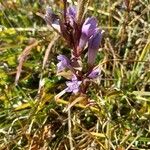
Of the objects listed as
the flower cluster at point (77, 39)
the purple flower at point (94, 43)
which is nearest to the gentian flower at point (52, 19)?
the flower cluster at point (77, 39)

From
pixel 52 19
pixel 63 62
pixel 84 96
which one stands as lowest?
pixel 84 96

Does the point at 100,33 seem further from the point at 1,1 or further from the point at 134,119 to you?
the point at 1,1

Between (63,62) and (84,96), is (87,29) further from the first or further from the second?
(84,96)

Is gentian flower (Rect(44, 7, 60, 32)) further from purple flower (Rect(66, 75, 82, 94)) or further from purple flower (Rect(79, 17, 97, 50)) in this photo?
purple flower (Rect(66, 75, 82, 94))

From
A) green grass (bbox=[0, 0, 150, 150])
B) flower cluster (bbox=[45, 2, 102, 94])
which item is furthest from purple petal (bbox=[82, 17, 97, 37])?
green grass (bbox=[0, 0, 150, 150])

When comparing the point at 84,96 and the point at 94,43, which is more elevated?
the point at 94,43

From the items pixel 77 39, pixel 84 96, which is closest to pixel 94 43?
pixel 77 39

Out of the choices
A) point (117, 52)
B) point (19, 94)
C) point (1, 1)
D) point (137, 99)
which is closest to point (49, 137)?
point (19, 94)

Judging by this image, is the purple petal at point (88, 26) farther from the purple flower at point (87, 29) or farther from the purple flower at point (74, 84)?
the purple flower at point (74, 84)

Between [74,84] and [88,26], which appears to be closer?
[88,26]
